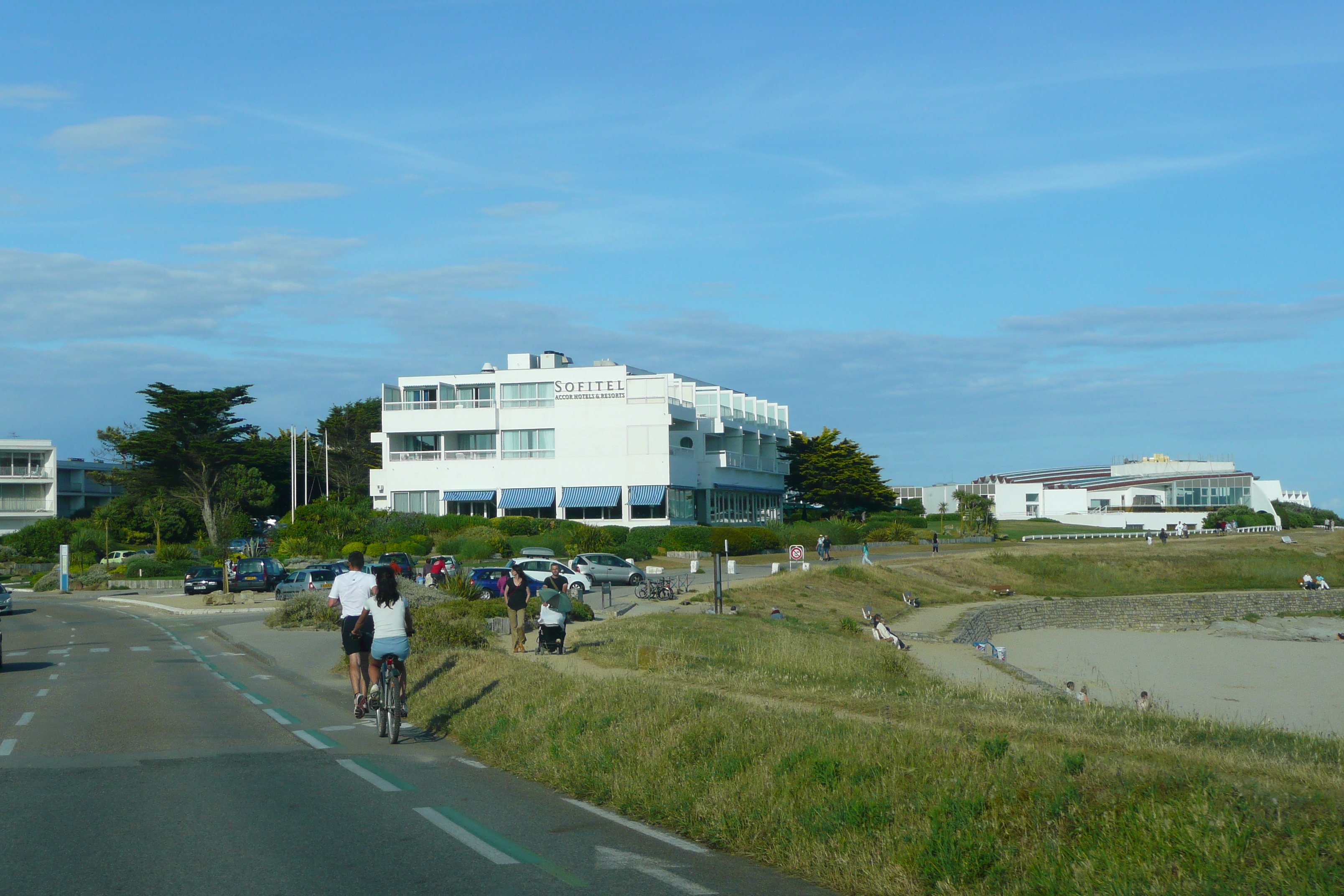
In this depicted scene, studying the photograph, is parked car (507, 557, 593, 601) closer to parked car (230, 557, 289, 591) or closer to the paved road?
parked car (230, 557, 289, 591)

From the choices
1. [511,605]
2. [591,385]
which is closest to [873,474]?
[591,385]

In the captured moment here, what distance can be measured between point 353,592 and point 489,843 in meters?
6.39

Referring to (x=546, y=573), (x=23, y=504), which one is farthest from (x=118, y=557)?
(x=546, y=573)

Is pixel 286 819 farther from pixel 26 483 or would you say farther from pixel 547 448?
pixel 26 483

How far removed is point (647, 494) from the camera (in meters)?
72.3

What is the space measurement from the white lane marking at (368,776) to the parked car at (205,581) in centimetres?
4240

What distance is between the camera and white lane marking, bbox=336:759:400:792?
31.7 ft

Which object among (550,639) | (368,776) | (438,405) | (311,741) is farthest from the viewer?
(438,405)

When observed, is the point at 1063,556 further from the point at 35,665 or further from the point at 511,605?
the point at 35,665

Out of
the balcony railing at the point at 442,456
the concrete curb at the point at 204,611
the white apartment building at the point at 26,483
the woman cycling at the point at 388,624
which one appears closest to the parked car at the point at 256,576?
the concrete curb at the point at 204,611

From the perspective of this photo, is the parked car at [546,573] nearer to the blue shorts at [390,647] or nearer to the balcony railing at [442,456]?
the blue shorts at [390,647]

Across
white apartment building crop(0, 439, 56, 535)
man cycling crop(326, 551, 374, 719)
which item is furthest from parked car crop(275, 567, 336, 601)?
white apartment building crop(0, 439, 56, 535)

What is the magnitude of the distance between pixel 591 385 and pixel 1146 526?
62770 mm

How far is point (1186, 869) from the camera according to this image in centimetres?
567
